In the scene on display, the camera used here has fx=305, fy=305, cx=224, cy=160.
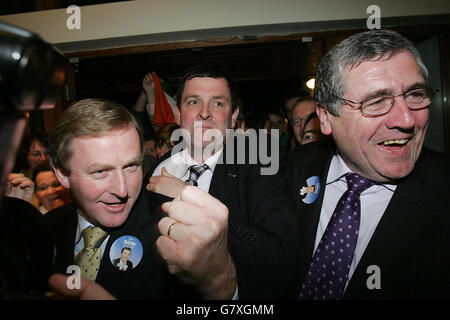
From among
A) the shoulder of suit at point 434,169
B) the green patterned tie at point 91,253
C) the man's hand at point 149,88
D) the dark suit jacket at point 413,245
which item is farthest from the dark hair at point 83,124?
the man's hand at point 149,88

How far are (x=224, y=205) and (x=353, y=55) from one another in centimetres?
103

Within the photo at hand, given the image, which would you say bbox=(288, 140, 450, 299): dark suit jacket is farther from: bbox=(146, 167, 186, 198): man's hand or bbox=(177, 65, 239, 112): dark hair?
bbox=(177, 65, 239, 112): dark hair

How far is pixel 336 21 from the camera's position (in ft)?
11.3

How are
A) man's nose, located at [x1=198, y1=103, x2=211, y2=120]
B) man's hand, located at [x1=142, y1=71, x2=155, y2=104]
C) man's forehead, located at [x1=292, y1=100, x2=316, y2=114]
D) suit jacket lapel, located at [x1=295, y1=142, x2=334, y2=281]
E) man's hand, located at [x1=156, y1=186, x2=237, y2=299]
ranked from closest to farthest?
man's hand, located at [x1=156, y1=186, x2=237, y2=299] < suit jacket lapel, located at [x1=295, y1=142, x2=334, y2=281] < man's nose, located at [x1=198, y1=103, x2=211, y2=120] < man's forehead, located at [x1=292, y1=100, x2=316, y2=114] < man's hand, located at [x1=142, y1=71, x2=155, y2=104]

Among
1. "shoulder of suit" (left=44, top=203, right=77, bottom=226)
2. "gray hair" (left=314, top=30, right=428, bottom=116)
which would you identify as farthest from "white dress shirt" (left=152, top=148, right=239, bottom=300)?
"gray hair" (left=314, top=30, right=428, bottom=116)

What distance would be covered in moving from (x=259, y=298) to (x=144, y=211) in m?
0.71

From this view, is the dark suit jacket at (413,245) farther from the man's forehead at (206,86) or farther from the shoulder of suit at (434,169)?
the man's forehead at (206,86)

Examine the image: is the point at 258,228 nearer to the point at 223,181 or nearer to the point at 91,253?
the point at 223,181

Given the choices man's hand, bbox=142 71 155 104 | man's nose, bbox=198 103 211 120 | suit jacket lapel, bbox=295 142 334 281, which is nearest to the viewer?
suit jacket lapel, bbox=295 142 334 281

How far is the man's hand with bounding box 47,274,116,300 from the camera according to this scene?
1.82 ft

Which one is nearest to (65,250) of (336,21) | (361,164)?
(361,164)

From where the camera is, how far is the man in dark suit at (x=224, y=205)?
74 centimetres

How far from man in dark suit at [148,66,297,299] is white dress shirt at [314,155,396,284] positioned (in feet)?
0.79

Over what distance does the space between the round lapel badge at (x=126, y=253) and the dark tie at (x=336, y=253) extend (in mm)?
764
